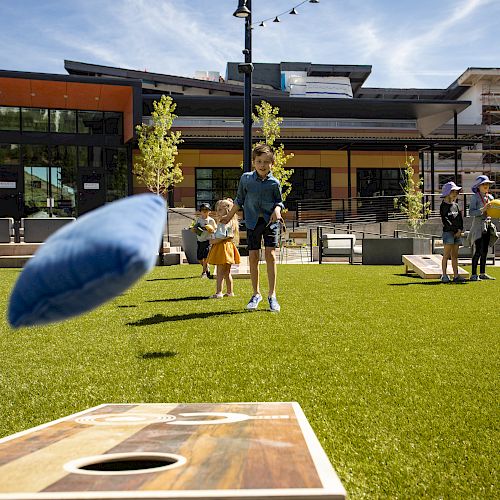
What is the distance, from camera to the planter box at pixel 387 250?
18.4 metres

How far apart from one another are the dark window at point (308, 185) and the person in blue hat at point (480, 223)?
22.2 m

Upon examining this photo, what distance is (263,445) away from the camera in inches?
68.7

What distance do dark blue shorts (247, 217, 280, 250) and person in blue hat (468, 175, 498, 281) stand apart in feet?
18.6

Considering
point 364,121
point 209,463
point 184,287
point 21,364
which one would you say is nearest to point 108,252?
point 209,463

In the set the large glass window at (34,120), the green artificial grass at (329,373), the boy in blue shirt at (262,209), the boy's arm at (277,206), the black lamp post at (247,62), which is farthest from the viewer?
the large glass window at (34,120)

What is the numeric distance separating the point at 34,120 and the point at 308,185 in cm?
1461

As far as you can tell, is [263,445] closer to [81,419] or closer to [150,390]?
[81,419]

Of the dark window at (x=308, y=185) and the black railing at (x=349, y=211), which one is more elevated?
the dark window at (x=308, y=185)

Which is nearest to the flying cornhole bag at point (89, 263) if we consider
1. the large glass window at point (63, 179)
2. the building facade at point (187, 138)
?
the building facade at point (187, 138)

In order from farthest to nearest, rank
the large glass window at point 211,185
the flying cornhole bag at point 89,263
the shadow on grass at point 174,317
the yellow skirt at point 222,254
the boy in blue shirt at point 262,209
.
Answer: the large glass window at point 211,185 → the yellow skirt at point 222,254 → the boy in blue shirt at point 262,209 → the shadow on grass at point 174,317 → the flying cornhole bag at point 89,263

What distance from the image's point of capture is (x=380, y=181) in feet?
117

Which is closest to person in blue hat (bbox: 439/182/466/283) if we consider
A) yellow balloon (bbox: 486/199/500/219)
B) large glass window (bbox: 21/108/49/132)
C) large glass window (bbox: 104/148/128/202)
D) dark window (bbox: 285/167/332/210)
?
yellow balloon (bbox: 486/199/500/219)

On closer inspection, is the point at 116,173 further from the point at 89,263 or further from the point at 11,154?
the point at 89,263

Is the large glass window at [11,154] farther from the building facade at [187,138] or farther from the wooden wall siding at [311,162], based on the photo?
the wooden wall siding at [311,162]
